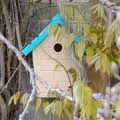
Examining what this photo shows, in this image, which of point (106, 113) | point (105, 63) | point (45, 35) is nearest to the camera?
point (106, 113)

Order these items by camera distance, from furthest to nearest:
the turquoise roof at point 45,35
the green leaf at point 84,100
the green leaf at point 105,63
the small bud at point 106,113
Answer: the turquoise roof at point 45,35 → the green leaf at point 105,63 → the green leaf at point 84,100 → the small bud at point 106,113

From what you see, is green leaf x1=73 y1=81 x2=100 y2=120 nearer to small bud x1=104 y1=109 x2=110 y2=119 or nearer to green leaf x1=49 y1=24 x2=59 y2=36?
green leaf x1=49 y1=24 x2=59 y2=36

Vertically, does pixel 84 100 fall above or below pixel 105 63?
below

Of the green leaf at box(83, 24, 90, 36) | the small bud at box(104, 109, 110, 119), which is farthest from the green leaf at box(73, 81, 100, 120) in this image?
the small bud at box(104, 109, 110, 119)

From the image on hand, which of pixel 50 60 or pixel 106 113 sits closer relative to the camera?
pixel 106 113

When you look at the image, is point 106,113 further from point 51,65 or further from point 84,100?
point 51,65

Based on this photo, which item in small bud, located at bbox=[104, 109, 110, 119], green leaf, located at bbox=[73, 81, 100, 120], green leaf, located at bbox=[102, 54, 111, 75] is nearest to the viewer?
small bud, located at bbox=[104, 109, 110, 119]

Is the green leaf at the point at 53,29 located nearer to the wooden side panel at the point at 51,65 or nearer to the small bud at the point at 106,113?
the wooden side panel at the point at 51,65

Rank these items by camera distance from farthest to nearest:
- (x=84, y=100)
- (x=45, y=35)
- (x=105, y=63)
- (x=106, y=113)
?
(x=45, y=35) < (x=105, y=63) < (x=84, y=100) < (x=106, y=113)

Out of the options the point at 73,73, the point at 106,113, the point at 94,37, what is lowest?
the point at 106,113

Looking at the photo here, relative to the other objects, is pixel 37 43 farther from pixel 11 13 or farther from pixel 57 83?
pixel 11 13

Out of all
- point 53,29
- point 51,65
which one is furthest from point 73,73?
point 53,29

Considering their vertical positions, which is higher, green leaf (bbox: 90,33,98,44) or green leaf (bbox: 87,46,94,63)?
green leaf (bbox: 90,33,98,44)

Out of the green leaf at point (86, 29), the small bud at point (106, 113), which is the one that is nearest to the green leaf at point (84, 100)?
the green leaf at point (86, 29)
